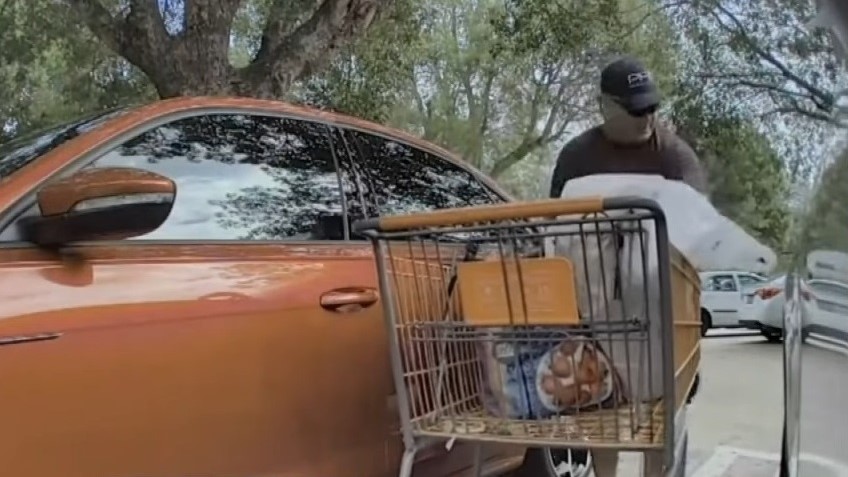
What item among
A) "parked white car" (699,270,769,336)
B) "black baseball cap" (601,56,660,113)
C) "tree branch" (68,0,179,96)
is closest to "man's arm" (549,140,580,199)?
"black baseball cap" (601,56,660,113)

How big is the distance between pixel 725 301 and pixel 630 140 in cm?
1569

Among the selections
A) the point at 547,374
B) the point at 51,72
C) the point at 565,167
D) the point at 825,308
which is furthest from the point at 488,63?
the point at 825,308

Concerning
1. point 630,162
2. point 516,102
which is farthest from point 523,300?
point 516,102

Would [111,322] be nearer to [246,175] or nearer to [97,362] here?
[97,362]

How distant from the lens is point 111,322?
1.99m

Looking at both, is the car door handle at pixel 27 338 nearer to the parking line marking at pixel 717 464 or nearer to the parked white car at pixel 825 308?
the parked white car at pixel 825 308

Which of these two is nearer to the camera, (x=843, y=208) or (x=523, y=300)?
(x=843, y=208)

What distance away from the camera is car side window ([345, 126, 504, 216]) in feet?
10.1

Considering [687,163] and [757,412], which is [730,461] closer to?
[757,412]

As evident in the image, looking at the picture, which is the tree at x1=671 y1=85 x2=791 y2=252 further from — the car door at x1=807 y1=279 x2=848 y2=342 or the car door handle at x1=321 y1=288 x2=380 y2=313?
the car door at x1=807 y1=279 x2=848 y2=342

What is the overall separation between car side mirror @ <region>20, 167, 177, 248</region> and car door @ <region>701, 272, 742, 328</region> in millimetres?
16556

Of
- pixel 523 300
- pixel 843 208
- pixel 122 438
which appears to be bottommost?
pixel 122 438

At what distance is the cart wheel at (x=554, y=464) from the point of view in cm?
367

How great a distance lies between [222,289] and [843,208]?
138 cm
